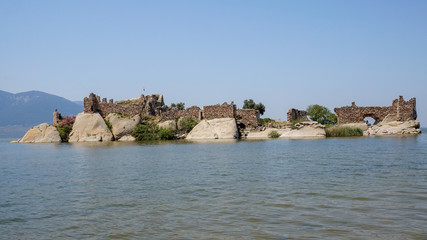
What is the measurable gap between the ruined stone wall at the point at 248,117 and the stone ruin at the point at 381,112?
11.5 m

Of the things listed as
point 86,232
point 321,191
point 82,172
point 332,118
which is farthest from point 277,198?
point 332,118

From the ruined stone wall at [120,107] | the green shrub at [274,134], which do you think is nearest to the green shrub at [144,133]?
the ruined stone wall at [120,107]

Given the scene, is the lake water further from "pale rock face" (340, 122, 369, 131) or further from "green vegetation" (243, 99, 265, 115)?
"green vegetation" (243, 99, 265, 115)

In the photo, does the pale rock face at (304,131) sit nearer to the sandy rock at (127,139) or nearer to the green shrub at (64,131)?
the sandy rock at (127,139)

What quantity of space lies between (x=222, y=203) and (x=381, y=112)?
5130 centimetres

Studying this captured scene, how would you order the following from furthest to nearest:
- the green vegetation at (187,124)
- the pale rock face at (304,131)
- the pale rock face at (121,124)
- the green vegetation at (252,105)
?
the green vegetation at (252,105)
the green vegetation at (187,124)
the pale rock face at (121,124)
the pale rock face at (304,131)

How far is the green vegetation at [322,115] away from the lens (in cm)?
7081

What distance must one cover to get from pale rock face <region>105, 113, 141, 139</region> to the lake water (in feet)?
126

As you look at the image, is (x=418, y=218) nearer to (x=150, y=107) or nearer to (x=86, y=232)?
(x=86, y=232)

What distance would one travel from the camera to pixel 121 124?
58.2 m

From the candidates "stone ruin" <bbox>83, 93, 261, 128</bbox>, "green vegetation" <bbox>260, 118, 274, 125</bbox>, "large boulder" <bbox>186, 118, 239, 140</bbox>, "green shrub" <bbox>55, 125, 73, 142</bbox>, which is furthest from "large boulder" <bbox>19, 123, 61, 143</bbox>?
"green vegetation" <bbox>260, 118, 274, 125</bbox>

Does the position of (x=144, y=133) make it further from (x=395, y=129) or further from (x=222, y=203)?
(x=222, y=203)

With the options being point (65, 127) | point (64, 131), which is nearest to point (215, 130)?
point (64, 131)

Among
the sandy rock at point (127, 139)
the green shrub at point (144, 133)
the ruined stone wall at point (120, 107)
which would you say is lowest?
the sandy rock at point (127, 139)
